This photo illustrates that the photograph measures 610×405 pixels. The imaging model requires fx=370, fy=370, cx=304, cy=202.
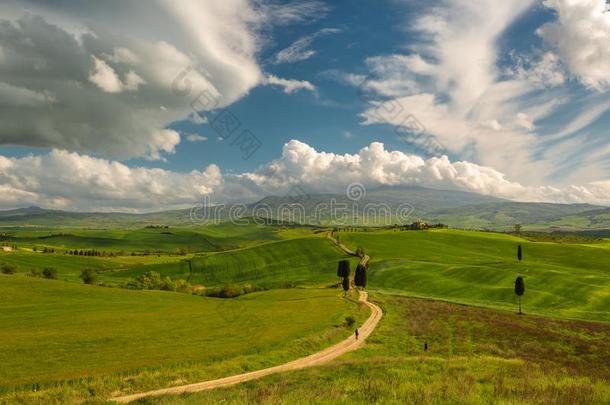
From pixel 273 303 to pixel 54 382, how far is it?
1795 inches

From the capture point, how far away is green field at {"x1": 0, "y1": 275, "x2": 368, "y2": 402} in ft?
103

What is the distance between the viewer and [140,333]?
44938 millimetres

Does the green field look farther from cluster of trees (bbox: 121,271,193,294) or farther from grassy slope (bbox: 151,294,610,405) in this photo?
cluster of trees (bbox: 121,271,193,294)

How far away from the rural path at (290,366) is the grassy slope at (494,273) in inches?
1635

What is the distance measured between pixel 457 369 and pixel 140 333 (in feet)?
121

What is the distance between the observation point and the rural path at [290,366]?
90.2 feet

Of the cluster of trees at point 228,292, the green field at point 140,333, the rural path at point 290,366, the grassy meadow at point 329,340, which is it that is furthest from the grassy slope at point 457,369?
the cluster of trees at point 228,292

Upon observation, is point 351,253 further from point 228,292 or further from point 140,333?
point 140,333

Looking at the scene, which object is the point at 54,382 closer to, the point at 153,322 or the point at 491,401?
the point at 153,322

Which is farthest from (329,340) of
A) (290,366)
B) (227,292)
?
(227,292)

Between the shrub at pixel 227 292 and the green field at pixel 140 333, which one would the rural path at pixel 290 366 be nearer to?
the green field at pixel 140 333

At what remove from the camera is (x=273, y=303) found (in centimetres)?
7188

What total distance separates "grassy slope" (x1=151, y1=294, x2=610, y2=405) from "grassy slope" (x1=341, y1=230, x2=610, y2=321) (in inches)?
818

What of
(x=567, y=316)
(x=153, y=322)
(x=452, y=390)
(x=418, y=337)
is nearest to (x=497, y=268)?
(x=567, y=316)
